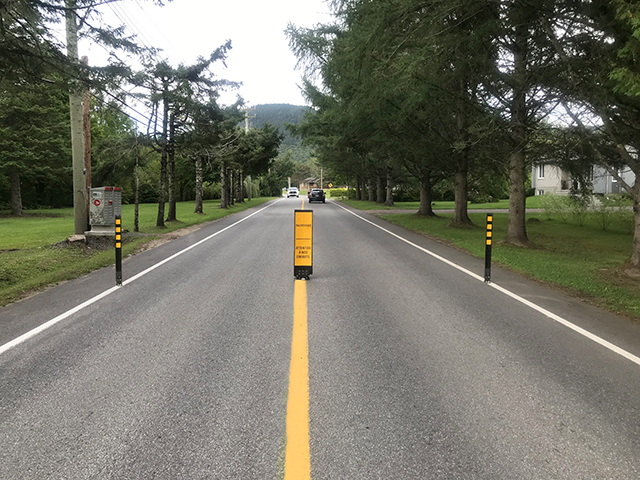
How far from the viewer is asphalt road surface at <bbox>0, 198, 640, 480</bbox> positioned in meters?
2.78

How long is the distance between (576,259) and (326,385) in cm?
1031

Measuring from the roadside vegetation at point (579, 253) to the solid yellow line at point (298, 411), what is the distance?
4729 millimetres

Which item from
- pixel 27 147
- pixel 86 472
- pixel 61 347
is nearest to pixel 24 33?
pixel 61 347

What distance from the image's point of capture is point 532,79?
37.4 ft

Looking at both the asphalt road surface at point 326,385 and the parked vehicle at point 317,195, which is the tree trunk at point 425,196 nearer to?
the asphalt road surface at point 326,385

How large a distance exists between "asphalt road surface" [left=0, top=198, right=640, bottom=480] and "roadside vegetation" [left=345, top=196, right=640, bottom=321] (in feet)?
3.12

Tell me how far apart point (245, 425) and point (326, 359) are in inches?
54.3

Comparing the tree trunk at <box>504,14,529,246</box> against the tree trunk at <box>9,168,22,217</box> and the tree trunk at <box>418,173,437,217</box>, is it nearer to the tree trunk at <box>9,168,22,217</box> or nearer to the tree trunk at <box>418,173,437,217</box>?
the tree trunk at <box>418,173,437,217</box>

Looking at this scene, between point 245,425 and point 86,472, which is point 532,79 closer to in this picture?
point 245,425

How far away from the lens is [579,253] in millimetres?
13109

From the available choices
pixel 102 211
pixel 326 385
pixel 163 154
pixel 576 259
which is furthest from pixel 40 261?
pixel 576 259

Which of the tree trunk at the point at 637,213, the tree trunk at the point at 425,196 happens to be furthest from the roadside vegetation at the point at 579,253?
the tree trunk at the point at 425,196

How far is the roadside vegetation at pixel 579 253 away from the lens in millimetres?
7809

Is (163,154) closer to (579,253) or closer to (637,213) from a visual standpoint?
(579,253)
